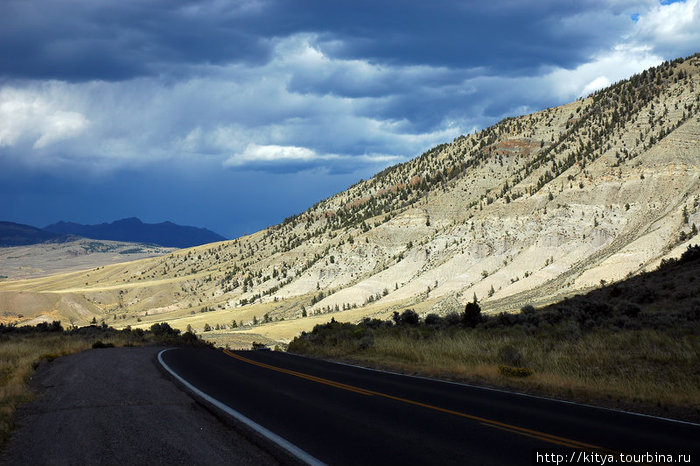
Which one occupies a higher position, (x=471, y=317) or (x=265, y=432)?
(x=471, y=317)

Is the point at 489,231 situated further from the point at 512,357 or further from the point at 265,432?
the point at 265,432

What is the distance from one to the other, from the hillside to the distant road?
111ft

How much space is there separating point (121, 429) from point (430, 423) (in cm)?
546

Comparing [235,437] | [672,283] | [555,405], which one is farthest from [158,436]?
[672,283]

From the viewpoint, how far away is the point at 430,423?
31.3ft

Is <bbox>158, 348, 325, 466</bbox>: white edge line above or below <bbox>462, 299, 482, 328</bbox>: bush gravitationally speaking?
below

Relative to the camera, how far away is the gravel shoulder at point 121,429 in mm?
7855

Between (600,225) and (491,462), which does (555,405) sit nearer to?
(491,462)

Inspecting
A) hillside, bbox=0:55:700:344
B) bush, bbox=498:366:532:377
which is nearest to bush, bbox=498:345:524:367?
bush, bbox=498:366:532:377

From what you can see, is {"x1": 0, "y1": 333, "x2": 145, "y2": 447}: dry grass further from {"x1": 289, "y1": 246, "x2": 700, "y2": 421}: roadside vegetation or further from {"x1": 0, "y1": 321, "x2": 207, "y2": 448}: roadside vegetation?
{"x1": 289, "y1": 246, "x2": 700, "y2": 421}: roadside vegetation

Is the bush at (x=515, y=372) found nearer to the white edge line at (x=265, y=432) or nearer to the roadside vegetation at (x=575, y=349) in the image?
the roadside vegetation at (x=575, y=349)

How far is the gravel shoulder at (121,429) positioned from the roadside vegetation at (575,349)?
27.2 feet

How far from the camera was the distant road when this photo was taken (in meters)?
7.84

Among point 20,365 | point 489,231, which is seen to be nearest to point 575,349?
point 20,365
